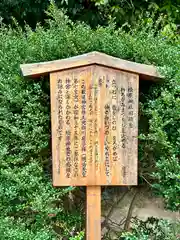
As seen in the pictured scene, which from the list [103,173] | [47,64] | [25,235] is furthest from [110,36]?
[25,235]

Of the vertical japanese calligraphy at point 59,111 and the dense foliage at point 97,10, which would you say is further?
the dense foliage at point 97,10

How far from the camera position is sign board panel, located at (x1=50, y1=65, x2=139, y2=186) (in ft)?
9.77

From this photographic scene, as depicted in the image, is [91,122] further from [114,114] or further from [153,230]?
[153,230]

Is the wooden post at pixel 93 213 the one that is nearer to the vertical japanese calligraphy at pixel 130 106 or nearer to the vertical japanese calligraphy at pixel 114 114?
the vertical japanese calligraphy at pixel 114 114

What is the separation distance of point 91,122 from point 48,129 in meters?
0.44

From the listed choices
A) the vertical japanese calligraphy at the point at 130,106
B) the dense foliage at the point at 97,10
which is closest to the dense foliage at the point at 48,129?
the vertical japanese calligraphy at the point at 130,106

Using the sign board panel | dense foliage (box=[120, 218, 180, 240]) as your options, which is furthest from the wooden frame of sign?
dense foliage (box=[120, 218, 180, 240])

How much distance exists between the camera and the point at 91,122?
2.98m

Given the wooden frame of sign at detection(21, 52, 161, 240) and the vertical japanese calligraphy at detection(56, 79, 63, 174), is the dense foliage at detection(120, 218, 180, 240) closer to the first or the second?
the wooden frame of sign at detection(21, 52, 161, 240)

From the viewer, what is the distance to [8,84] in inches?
127

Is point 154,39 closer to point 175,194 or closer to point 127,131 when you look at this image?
point 127,131

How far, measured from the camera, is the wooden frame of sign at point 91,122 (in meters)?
2.98

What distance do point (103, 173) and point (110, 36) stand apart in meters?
1.11

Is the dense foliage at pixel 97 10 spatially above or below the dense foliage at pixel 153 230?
above
